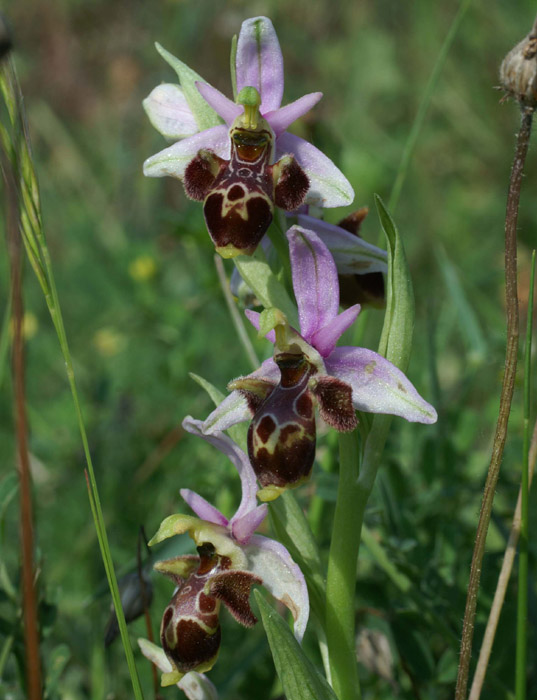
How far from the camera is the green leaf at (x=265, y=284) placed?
1.35 m

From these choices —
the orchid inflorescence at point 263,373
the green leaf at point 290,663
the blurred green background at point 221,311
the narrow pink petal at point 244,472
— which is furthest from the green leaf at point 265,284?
the green leaf at point 290,663

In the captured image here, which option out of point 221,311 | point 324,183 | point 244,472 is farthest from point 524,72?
point 221,311

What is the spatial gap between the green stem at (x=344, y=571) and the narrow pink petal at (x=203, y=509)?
0.63ft

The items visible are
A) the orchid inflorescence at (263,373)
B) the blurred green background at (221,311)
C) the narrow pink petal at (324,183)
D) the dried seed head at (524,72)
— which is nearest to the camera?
the dried seed head at (524,72)

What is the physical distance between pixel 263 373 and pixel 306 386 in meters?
0.07

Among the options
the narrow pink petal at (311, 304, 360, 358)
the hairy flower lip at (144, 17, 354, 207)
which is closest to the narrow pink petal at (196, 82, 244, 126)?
the hairy flower lip at (144, 17, 354, 207)

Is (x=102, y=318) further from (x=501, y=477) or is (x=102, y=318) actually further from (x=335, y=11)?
(x=335, y=11)

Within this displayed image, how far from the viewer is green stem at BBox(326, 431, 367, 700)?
126 cm

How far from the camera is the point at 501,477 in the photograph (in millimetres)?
1686

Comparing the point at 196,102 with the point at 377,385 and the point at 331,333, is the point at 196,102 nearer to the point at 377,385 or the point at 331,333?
the point at 331,333

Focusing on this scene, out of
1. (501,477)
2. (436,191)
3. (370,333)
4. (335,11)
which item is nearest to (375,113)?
(436,191)

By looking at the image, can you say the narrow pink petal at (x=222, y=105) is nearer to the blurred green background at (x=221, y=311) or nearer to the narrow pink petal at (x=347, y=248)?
the narrow pink petal at (x=347, y=248)

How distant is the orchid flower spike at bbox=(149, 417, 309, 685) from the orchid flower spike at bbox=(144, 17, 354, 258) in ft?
1.04

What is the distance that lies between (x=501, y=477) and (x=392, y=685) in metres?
0.46
